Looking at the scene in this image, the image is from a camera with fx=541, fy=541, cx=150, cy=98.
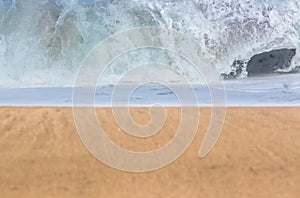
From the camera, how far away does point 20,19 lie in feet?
20.2

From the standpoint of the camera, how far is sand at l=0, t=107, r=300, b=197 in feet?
8.84

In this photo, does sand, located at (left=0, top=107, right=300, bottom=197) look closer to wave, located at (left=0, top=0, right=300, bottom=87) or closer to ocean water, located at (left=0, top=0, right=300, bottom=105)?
ocean water, located at (left=0, top=0, right=300, bottom=105)

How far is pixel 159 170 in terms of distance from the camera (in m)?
2.87

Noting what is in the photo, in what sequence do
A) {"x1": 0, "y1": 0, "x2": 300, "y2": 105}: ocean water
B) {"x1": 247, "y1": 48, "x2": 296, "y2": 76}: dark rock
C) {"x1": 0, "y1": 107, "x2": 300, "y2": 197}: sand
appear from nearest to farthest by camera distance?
{"x1": 0, "y1": 107, "x2": 300, "y2": 197}: sand < {"x1": 247, "y1": 48, "x2": 296, "y2": 76}: dark rock < {"x1": 0, "y1": 0, "x2": 300, "y2": 105}: ocean water

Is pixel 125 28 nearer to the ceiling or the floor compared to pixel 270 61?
nearer to the ceiling

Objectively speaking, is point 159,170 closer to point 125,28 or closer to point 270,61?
point 270,61

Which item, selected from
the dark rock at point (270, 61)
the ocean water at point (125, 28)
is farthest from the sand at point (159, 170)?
the ocean water at point (125, 28)

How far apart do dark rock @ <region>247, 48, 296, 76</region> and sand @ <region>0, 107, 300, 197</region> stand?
5.96 feet

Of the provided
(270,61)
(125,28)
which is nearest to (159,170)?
(270,61)

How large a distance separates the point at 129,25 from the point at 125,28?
7cm

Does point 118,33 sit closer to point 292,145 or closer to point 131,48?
point 131,48

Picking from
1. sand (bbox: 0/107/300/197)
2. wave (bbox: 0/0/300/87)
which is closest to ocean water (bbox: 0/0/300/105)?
wave (bbox: 0/0/300/87)

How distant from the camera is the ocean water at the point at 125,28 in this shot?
5685 mm

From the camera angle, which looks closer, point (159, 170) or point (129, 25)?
point (159, 170)
